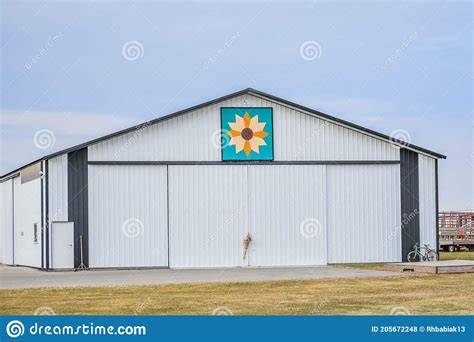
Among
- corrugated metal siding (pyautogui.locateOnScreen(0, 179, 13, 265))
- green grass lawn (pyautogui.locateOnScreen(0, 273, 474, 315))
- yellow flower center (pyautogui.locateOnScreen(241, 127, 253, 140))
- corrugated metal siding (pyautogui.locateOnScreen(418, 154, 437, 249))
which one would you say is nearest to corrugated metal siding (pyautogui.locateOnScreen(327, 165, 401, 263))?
corrugated metal siding (pyautogui.locateOnScreen(418, 154, 437, 249))

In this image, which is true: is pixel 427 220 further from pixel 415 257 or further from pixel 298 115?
pixel 298 115

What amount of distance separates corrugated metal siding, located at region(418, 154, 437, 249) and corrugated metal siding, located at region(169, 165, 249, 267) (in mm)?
6874

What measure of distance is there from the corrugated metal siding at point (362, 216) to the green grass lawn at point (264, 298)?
27.9 ft

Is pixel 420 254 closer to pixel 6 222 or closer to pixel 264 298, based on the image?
pixel 264 298

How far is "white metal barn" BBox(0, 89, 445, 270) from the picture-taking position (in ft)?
113

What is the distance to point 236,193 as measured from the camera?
35.4 metres

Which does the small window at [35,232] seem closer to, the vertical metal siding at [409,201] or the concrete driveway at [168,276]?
the concrete driveway at [168,276]

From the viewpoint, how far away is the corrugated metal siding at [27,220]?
120 ft

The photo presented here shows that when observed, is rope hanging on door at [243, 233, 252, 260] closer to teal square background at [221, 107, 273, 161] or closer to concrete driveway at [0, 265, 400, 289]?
concrete driveway at [0, 265, 400, 289]

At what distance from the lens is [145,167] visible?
34.8 m

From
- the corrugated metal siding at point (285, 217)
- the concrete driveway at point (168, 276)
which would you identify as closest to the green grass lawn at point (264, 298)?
the concrete driveway at point (168, 276)

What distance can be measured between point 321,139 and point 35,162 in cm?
1058

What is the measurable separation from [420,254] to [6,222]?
65.1 ft

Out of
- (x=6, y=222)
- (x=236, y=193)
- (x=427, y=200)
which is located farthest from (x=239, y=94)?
(x=6, y=222)
